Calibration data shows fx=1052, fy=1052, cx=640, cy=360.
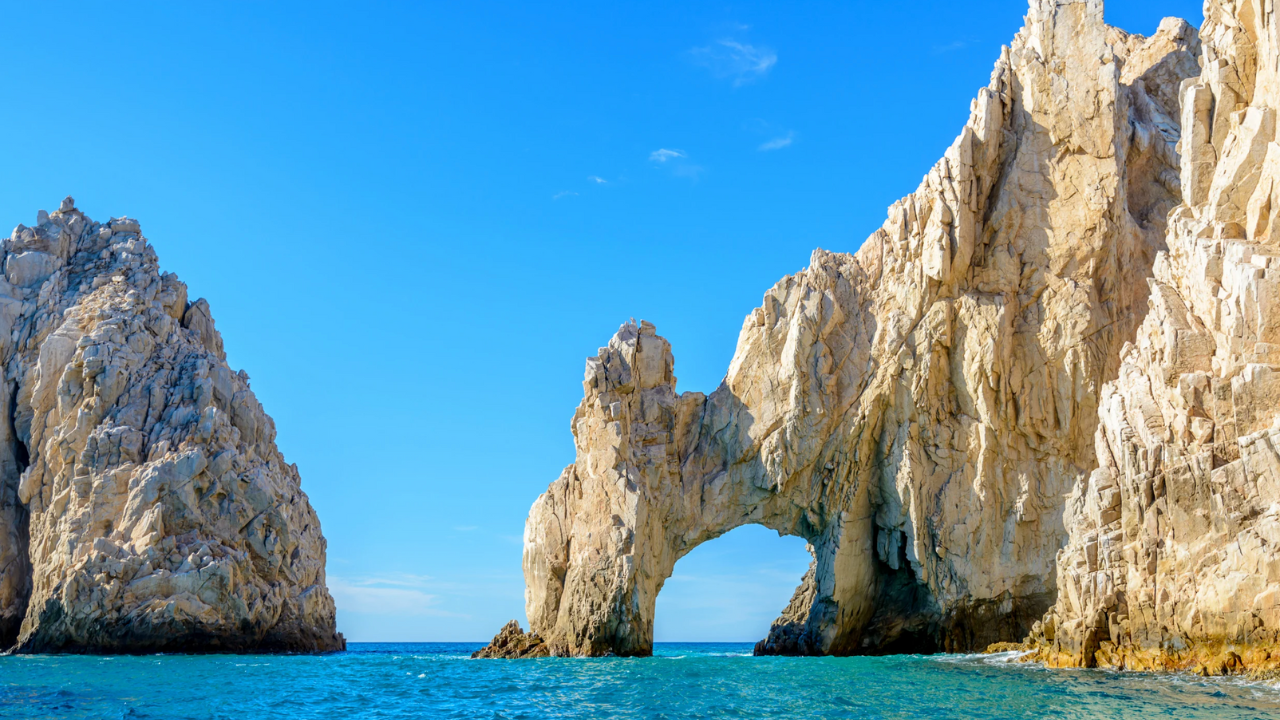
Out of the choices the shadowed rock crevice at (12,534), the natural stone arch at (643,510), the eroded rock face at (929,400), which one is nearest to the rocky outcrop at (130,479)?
the shadowed rock crevice at (12,534)

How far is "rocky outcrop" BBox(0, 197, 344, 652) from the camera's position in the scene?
49531mm

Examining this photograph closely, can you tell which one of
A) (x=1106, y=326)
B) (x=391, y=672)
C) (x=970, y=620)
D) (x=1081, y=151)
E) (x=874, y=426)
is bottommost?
(x=391, y=672)

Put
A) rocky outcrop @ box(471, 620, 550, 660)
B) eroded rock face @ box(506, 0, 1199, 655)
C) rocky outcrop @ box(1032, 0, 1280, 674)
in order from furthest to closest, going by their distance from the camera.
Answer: rocky outcrop @ box(471, 620, 550, 660) < eroded rock face @ box(506, 0, 1199, 655) < rocky outcrop @ box(1032, 0, 1280, 674)

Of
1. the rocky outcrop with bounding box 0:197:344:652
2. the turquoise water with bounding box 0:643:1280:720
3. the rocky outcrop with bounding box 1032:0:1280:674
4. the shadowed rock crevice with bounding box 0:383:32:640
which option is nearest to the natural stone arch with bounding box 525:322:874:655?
the turquoise water with bounding box 0:643:1280:720

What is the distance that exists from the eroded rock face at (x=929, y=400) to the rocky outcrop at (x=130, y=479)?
16.7 metres

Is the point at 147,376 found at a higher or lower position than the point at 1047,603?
higher

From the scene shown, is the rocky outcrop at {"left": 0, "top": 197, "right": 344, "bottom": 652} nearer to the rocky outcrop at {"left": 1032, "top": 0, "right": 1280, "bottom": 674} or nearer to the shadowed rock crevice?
the shadowed rock crevice

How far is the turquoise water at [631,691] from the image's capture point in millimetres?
22625

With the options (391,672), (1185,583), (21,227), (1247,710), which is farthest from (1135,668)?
(21,227)

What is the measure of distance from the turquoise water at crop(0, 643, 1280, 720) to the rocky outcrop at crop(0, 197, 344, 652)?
8413mm

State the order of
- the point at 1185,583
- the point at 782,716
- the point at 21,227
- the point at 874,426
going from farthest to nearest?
the point at 21,227
the point at 874,426
the point at 1185,583
the point at 782,716

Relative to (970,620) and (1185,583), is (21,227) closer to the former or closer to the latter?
(970,620)

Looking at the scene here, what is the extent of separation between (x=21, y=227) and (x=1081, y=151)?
5794cm

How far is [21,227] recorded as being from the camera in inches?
2447
